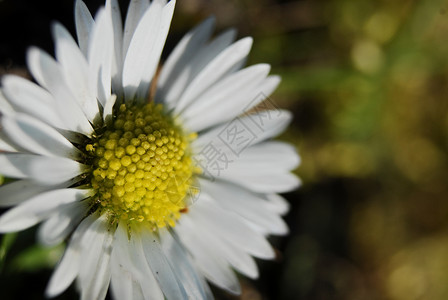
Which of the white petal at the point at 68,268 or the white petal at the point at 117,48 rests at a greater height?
the white petal at the point at 117,48

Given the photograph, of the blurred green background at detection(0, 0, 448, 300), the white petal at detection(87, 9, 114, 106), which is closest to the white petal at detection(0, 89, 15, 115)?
the white petal at detection(87, 9, 114, 106)

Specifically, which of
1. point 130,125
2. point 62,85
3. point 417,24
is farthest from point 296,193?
point 62,85

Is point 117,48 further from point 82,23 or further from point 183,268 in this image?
point 183,268

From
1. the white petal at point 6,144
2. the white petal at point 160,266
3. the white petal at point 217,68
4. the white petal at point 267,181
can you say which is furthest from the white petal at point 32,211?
the white petal at point 267,181

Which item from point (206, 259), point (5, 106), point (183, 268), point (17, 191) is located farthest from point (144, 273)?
point (5, 106)

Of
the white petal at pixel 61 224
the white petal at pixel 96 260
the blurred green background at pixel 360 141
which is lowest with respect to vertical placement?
the blurred green background at pixel 360 141

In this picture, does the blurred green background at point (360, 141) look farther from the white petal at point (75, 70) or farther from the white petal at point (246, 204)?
the white petal at point (75, 70)

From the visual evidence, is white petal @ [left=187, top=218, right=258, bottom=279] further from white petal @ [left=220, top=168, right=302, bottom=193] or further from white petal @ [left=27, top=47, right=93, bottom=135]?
white petal @ [left=27, top=47, right=93, bottom=135]

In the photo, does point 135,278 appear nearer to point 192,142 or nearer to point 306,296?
point 192,142
